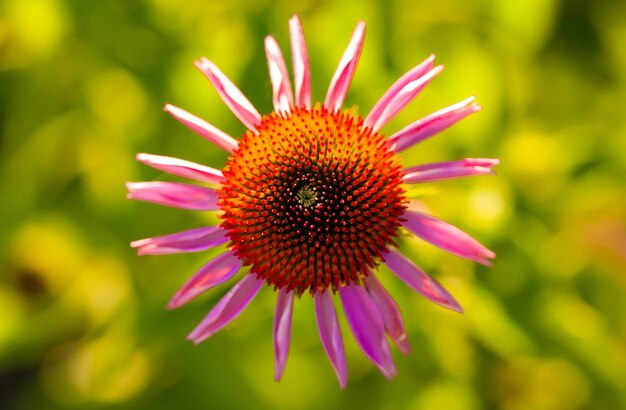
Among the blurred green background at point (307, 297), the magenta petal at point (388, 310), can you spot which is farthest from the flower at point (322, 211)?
the blurred green background at point (307, 297)

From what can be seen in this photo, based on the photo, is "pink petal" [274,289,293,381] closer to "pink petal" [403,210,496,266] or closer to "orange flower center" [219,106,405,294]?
"orange flower center" [219,106,405,294]

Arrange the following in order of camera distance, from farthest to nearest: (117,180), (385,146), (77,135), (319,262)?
(77,135), (117,180), (385,146), (319,262)

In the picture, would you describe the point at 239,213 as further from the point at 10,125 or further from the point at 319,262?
the point at 10,125

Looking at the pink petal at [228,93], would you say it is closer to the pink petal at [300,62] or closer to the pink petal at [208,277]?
the pink petal at [300,62]

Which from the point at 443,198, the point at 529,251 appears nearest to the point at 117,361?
the point at 443,198

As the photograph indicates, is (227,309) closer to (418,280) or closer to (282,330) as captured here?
(282,330)

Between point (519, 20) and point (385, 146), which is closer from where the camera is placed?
point (385, 146)
